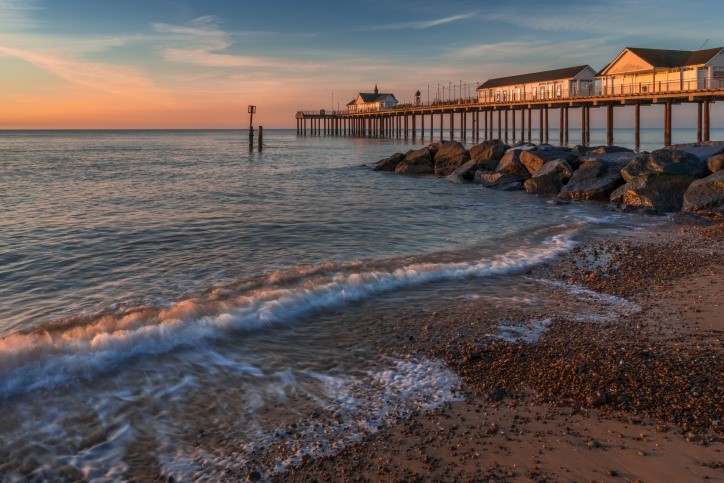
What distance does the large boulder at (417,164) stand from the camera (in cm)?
3256

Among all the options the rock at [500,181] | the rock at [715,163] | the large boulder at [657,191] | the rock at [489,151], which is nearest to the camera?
the large boulder at [657,191]

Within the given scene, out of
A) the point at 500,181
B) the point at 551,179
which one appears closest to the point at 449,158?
the point at 500,181

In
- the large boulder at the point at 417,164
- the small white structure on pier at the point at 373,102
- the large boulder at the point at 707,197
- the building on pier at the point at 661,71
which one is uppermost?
the small white structure on pier at the point at 373,102

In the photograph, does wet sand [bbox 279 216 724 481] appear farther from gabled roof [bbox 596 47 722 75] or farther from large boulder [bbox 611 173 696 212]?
gabled roof [bbox 596 47 722 75]

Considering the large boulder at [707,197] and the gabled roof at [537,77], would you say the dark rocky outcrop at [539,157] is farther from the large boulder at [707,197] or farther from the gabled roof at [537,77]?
the gabled roof at [537,77]

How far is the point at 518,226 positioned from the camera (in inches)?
620

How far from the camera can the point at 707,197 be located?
1644cm

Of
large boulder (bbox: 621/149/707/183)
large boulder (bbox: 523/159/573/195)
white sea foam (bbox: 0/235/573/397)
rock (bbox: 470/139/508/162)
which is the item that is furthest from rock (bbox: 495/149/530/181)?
white sea foam (bbox: 0/235/573/397)

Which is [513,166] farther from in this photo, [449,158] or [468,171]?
[449,158]

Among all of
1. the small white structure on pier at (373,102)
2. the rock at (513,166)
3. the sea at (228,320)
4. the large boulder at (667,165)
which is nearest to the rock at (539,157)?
the rock at (513,166)

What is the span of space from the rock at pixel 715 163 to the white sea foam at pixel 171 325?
12266 mm

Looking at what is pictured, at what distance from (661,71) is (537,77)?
48.0 feet

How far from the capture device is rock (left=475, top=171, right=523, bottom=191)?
2435 cm

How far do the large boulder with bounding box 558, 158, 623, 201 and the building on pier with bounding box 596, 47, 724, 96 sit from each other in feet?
67.0
